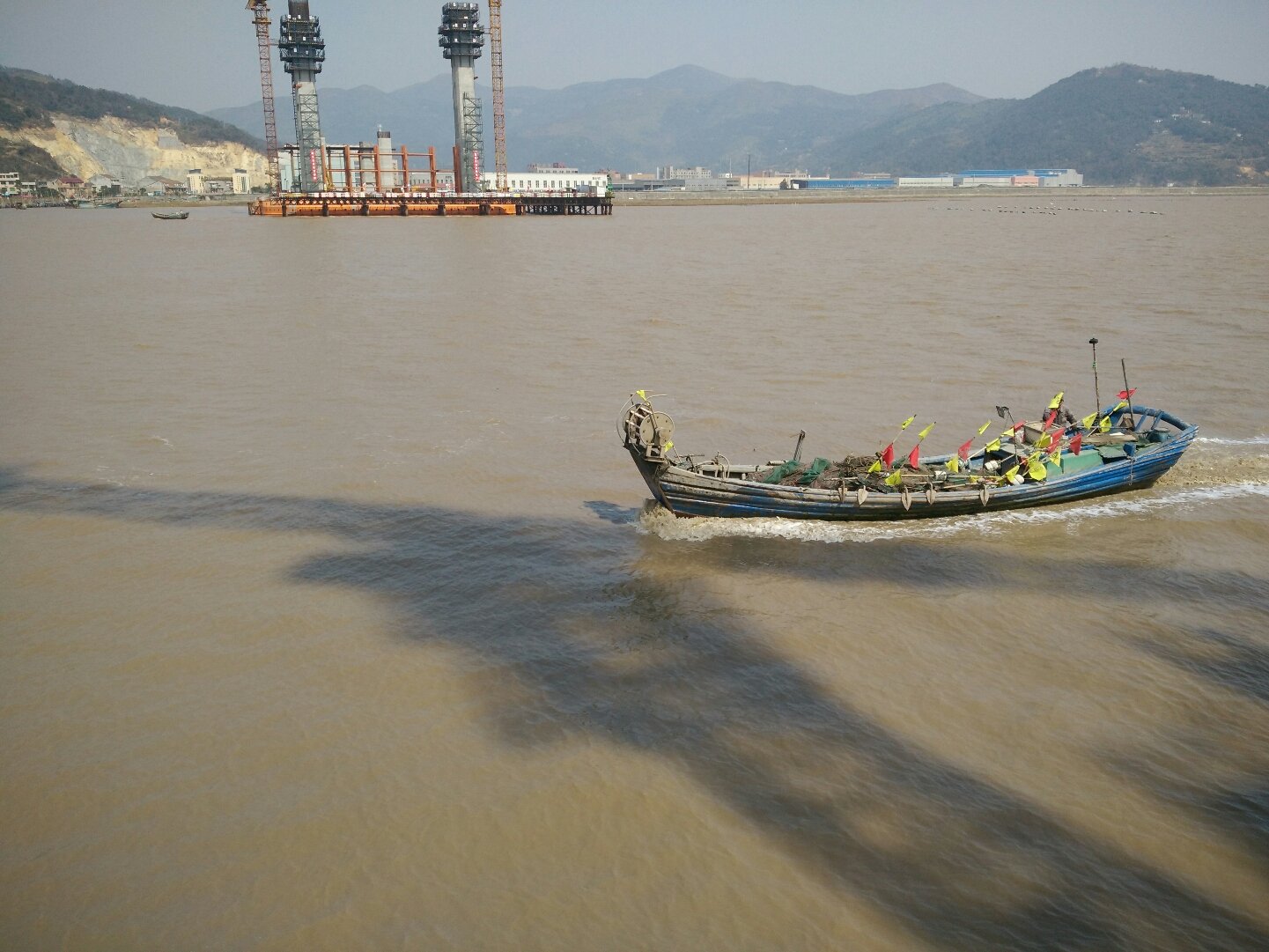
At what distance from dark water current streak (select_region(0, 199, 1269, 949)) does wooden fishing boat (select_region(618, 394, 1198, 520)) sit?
18.2 inches

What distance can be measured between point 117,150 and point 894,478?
664 feet

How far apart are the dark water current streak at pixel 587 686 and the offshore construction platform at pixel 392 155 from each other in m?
85.4

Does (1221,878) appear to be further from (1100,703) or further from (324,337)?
(324,337)

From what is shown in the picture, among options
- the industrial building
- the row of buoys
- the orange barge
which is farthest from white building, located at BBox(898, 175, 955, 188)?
the orange barge

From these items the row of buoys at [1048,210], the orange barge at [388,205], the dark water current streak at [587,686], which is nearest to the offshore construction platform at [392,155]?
the orange barge at [388,205]

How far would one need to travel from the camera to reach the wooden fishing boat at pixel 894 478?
13.3 meters

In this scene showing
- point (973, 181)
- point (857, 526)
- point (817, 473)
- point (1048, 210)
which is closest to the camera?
point (857, 526)

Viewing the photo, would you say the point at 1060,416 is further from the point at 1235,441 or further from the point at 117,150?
the point at 117,150

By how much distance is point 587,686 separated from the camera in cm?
993

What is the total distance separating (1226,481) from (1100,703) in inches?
345

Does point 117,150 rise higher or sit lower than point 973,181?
higher

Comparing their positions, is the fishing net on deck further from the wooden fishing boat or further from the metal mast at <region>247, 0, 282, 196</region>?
the metal mast at <region>247, 0, 282, 196</region>

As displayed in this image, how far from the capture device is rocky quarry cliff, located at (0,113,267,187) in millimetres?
161125

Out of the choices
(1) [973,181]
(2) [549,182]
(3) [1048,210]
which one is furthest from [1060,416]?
(1) [973,181]
